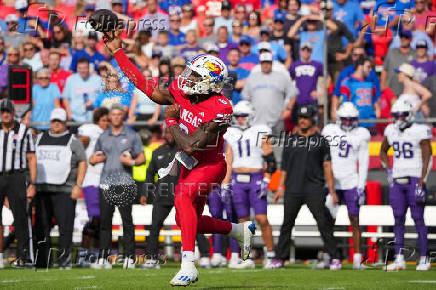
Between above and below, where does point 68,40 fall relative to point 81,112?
above

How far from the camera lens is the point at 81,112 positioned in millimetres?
14773

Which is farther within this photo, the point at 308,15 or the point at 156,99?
the point at 308,15

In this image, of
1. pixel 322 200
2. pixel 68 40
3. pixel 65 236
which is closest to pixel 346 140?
pixel 322 200

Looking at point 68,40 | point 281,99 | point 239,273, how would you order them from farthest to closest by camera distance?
point 68,40, point 281,99, point 239,273

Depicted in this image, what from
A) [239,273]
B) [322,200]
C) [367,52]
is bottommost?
[239,273]

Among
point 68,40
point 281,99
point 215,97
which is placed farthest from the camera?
point 68,40

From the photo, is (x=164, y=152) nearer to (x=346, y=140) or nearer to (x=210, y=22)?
(x=346, y=140)

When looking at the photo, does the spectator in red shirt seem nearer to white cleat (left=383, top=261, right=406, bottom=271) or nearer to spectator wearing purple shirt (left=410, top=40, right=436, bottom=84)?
spectator wearing purple shirt (left=410, top=40, right=436, bottom=84)

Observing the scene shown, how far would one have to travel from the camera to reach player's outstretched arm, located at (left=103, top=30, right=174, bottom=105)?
25.9 feet

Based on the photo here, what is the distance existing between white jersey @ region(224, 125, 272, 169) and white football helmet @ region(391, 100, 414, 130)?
184cm

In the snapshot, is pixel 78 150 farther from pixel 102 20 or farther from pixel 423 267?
pixel 102 20

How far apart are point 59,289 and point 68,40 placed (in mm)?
8891

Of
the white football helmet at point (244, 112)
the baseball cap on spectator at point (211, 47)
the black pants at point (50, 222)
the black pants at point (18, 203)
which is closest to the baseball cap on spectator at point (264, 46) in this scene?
the baseball cap on spectator at point (211, 47)

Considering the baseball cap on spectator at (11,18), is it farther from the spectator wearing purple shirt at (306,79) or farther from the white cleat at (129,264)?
the white cleat at (129,264)
